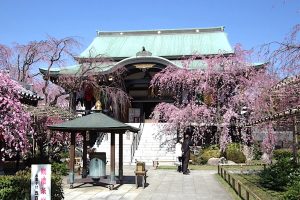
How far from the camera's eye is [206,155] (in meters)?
26.6

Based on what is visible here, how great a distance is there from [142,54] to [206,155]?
11.1 m

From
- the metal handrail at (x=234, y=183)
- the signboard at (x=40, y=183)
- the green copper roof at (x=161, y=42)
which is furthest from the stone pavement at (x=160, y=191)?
the green copper roof at (x=161, y=42)

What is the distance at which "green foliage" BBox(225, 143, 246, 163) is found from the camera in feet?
85.7

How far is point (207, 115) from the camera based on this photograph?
28.5 meters

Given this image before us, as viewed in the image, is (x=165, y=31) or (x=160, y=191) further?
(x=165, y=31)

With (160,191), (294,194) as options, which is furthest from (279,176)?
(160,191)

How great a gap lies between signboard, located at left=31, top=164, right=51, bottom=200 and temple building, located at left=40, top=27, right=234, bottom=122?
22.6 m

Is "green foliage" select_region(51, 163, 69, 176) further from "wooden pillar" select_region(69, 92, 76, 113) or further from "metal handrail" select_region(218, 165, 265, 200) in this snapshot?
"wooden pillar" select_region(69, 92, 76, 113)

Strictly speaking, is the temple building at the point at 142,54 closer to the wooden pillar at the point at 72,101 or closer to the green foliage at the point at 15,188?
the wooden pillar at the point at 72,101

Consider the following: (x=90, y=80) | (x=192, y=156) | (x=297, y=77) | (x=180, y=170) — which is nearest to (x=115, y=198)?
(x=297, y=77)

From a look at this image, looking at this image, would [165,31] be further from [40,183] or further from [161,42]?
[40,183]

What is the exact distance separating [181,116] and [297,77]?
1656 centimetres

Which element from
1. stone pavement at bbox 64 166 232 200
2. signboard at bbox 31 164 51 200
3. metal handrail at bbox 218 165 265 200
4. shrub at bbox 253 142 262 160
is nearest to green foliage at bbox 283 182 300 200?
metal handrail at bbox 218 165 265 200

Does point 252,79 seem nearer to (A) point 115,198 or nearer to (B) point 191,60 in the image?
(B) point 191,60
